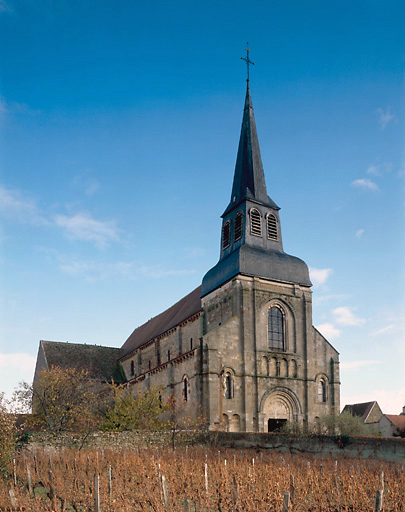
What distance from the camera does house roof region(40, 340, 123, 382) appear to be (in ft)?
162

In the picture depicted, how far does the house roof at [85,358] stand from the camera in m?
→ 49.4

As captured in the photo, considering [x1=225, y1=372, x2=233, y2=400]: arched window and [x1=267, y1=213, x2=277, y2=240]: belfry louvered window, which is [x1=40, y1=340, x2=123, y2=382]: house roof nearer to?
[x1=225, y1=372, x2=233, y2=400]: arched window

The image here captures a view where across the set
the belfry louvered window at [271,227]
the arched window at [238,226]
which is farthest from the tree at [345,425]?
the arched window at [238,226]

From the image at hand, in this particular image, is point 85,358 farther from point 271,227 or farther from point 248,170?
point 248,170

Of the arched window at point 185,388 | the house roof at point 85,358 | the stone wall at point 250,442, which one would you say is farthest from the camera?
the house roof at point 85,358

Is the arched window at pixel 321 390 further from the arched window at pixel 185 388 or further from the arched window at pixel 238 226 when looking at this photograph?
the arched window at pixel 238 226

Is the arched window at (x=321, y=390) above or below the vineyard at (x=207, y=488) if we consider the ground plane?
above

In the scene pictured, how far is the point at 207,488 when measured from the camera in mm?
14094

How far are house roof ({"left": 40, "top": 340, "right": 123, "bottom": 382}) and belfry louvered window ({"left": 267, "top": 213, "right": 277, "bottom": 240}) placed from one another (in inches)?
820

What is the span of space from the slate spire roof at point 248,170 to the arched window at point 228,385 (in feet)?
38.9

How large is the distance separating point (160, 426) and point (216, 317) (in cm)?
796

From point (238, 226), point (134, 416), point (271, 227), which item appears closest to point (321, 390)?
point (271, 227)

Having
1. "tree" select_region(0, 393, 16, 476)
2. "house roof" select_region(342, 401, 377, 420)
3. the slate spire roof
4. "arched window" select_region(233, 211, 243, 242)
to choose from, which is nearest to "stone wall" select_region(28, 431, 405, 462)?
"tree" select_region(0, 393, 16, 476)

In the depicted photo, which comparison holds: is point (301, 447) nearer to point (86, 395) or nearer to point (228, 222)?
point (86, 395)
